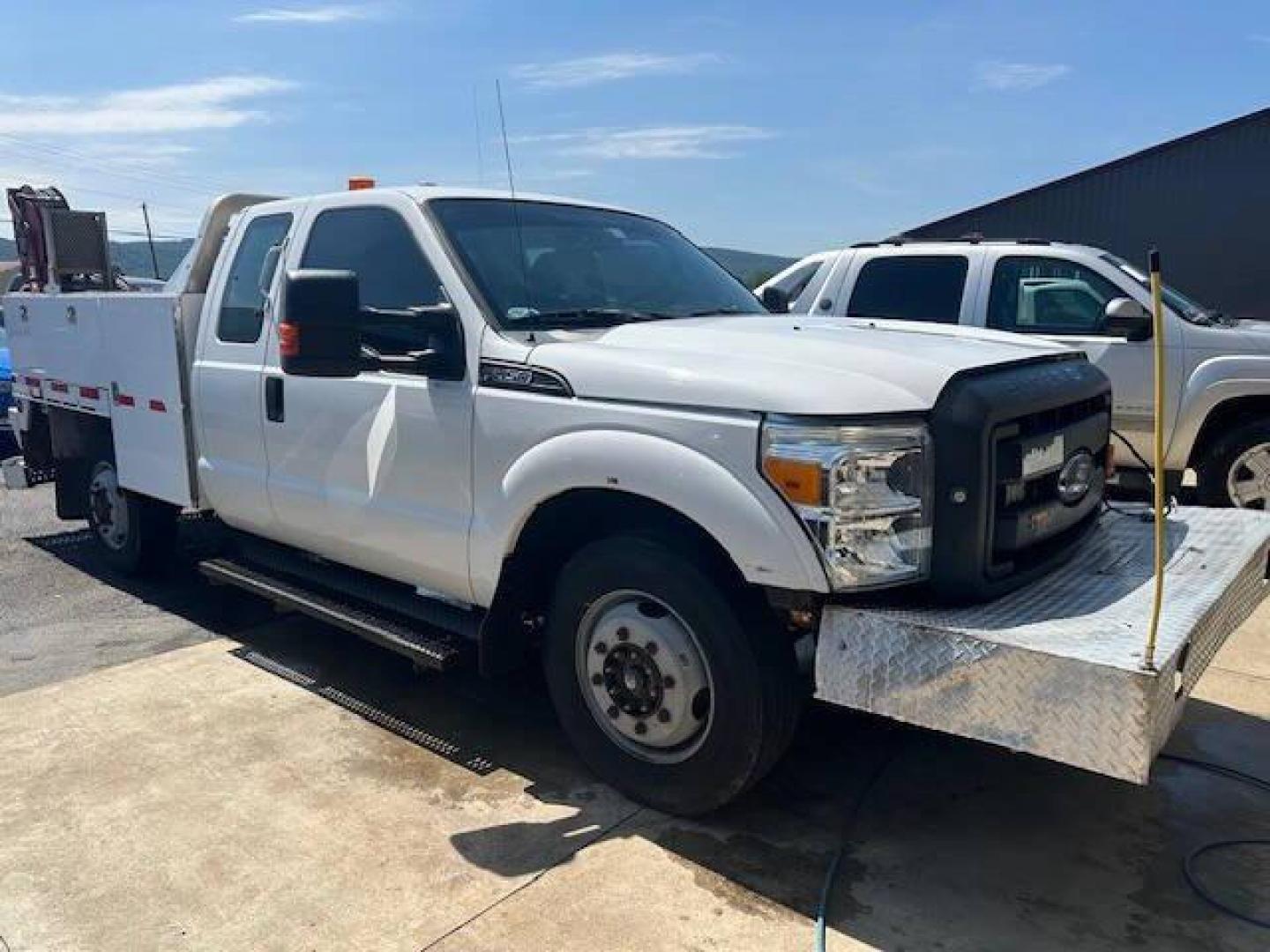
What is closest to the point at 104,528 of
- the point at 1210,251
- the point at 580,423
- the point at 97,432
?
the point at 97,432

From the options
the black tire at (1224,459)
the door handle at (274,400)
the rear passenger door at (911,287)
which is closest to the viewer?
the door handle at (274,400)

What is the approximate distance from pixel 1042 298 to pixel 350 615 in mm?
5363

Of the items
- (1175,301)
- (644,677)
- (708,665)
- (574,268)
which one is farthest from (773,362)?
(1175,301)

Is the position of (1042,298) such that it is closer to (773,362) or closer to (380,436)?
(773,362)

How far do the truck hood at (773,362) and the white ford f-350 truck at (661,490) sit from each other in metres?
0.01

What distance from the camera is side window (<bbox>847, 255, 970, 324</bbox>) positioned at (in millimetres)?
7488

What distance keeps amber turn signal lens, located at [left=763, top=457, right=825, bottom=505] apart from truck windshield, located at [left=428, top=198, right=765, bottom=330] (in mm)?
1216

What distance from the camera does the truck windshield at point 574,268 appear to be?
150 inches

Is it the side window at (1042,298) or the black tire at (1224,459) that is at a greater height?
the side window at (1042,298)

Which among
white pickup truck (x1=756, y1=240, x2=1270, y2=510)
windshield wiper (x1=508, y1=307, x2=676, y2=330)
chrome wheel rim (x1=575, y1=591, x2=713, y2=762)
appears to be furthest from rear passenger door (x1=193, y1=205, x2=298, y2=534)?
white pickup truck (x1=756, y1=240, x2=1270, y2=510)

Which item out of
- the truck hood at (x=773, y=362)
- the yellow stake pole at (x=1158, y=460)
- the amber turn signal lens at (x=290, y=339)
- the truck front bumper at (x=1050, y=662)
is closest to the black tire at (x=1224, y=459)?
the truck hood at (x=773, y=362)

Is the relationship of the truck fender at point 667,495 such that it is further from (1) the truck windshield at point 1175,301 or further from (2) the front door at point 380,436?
(1) the truck windshield at point 1175,301

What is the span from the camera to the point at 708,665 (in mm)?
3162

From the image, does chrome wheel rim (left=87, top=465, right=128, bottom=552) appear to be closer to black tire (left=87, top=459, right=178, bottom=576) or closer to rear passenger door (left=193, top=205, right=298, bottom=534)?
black tire (left=87, top=459, right=178, bottom=576)
